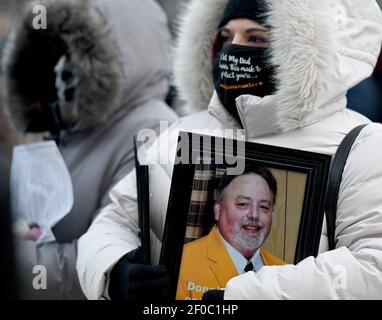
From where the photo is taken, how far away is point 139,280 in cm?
223

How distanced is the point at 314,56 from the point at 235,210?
19.9 inches

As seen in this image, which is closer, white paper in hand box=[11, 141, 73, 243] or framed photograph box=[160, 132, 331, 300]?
framed photograph box=[160, 132, 331, 300]

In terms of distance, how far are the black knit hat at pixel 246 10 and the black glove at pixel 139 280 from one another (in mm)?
784

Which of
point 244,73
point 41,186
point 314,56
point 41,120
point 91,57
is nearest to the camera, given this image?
point 314,56

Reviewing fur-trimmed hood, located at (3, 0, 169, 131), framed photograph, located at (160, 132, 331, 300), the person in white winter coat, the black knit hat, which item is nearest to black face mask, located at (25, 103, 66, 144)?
fur-trimmed hood, located at (3, 0, 169, 131)

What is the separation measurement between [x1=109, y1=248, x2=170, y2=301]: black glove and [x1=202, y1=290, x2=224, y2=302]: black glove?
0.11 m

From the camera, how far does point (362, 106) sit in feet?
11.0

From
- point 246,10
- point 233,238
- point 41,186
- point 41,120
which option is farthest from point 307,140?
point 41,120

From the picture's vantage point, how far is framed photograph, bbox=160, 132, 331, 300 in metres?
2.17

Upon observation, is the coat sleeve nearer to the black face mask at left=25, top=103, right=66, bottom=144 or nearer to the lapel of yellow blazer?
the lapel of yellow blazer

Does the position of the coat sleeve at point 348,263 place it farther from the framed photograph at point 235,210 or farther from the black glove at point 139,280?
the black glove at point 139,280

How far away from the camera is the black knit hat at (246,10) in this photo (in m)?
2.50

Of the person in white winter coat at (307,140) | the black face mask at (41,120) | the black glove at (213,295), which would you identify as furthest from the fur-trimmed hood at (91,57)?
the black glove at (213,295)

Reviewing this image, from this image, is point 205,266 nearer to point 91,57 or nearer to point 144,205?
point 144,205
